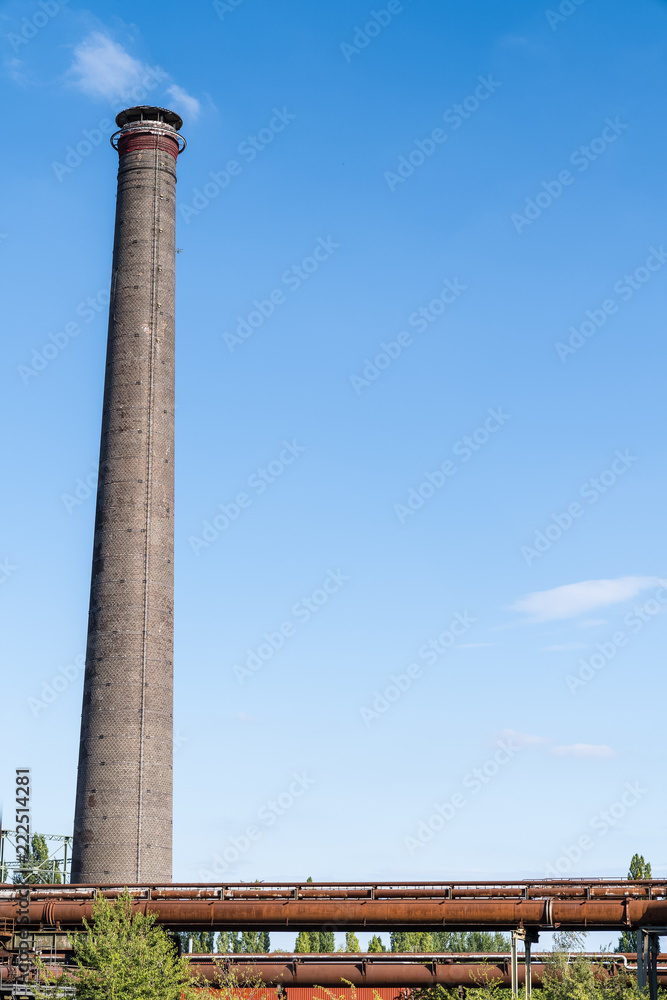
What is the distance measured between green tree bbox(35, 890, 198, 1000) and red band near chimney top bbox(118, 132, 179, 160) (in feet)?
109

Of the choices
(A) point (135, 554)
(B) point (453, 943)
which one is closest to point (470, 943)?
(B) point (453, 943)

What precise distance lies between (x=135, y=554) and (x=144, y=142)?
61.9 feet

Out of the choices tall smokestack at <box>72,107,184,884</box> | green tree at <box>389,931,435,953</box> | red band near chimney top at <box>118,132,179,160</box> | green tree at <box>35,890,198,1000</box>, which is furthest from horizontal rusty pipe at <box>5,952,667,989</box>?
green tree at <box>389,931,435,953</box>

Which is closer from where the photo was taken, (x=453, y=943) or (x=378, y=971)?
(x=378, y=971)

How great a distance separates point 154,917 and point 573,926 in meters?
11.6

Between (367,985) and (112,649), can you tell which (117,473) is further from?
(367,985)

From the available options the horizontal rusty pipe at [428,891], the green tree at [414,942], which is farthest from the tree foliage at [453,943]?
the horizontal rusty pipe at [428,891]

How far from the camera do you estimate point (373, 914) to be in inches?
1271

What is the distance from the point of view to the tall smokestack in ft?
149

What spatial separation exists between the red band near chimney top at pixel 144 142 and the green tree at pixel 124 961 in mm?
33274

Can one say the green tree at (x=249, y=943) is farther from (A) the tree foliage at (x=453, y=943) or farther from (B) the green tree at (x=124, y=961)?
(B) the green tree at (x=124, y=961)

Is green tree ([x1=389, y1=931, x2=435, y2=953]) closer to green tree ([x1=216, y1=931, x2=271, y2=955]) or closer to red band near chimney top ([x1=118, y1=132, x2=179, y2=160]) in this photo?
green tree ([x1=216, y1=931, x2=271, y2=955])

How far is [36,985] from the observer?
32.0 m

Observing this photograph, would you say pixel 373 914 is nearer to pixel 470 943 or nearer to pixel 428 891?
pixel 428 891
